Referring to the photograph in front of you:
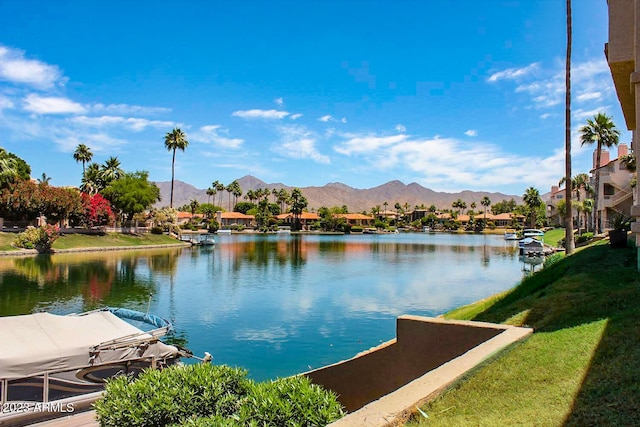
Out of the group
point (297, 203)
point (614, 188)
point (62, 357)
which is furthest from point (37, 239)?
A: point (297, 203)

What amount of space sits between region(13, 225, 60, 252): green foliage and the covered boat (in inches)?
2014

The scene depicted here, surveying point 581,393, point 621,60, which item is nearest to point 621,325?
point 581,393

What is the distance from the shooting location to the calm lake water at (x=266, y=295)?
65.2ft

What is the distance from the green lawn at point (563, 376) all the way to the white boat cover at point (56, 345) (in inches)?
325

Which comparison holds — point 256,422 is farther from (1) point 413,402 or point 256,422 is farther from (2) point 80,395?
(2) point 80,395

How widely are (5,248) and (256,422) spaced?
61389 millimetres

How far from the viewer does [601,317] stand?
7.90 m

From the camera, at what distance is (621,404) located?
15.9ft

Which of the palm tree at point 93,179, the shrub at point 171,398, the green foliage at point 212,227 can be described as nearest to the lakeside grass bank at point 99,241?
the palm tree at point 93,179

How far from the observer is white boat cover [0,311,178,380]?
31.0ft

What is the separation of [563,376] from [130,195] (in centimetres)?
8025

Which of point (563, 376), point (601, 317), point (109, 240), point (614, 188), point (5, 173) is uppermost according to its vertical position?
point (5, 173)

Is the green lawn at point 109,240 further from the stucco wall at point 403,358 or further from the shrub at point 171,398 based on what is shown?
the shrub at point 171,398

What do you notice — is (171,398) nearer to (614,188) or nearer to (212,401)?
(212,401)
